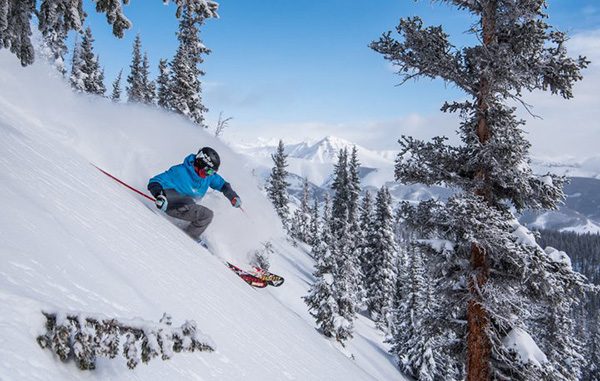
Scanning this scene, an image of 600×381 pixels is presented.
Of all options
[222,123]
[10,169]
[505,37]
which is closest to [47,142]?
[10,169]

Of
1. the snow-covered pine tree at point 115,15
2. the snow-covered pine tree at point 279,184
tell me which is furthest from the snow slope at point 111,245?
the snow-covered pine tree at point 279,184

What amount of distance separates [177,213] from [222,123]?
1116 inches

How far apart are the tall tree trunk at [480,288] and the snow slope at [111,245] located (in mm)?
2917

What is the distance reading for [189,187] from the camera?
8766mm

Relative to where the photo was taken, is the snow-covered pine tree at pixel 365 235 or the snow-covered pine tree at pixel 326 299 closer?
the snow-covered pine tree at pixel 326 299

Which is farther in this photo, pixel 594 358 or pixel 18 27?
pixel 594 358

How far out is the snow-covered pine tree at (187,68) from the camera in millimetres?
31719

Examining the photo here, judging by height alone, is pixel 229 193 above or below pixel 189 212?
above

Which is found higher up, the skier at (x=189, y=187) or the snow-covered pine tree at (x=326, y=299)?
the skier at (x=189, y=187)

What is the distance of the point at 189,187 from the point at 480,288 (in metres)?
6.32

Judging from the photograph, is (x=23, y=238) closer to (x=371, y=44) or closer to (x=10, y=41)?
(x=10, y=41)

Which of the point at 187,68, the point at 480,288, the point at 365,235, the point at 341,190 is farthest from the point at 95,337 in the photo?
the point at 341,190

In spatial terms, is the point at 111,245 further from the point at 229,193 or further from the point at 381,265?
the point at 381,265

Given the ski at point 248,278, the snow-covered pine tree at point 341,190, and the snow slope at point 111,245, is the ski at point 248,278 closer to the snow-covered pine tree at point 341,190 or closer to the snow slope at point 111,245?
the snow slope at point 111,245
